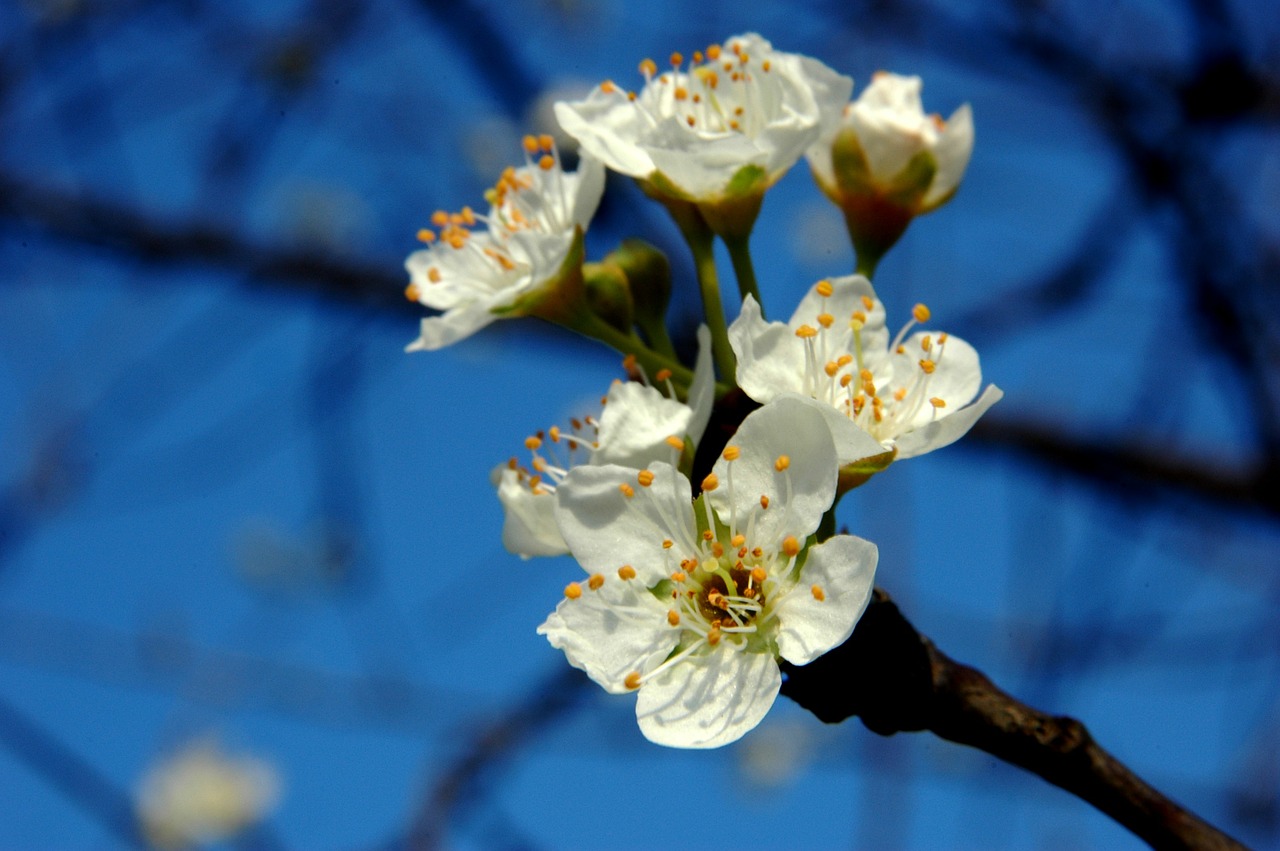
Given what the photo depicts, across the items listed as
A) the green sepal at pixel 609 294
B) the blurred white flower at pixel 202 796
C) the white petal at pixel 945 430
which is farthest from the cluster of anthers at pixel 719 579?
the blurred white flower at pixel 202 796

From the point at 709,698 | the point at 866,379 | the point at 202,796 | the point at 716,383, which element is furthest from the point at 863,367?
the point at 202,796

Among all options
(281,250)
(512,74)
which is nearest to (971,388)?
(512,74)

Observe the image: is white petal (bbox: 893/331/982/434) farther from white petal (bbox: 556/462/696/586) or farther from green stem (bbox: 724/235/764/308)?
white petal (bbox: 556/462/696/586)

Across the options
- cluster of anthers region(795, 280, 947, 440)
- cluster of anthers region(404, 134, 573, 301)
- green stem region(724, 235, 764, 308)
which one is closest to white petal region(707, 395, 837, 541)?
cluster of anthers region(795, 280, 947, 440)

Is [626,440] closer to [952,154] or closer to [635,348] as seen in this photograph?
[635,348]

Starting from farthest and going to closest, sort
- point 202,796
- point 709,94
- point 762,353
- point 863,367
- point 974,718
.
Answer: point 202,796 → point 709,94 → point 863,367 → point 762,353 → point 974,718

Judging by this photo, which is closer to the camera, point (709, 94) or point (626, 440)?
point (626, 440)

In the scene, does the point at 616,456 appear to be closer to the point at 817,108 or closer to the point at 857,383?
the point at 857,383
